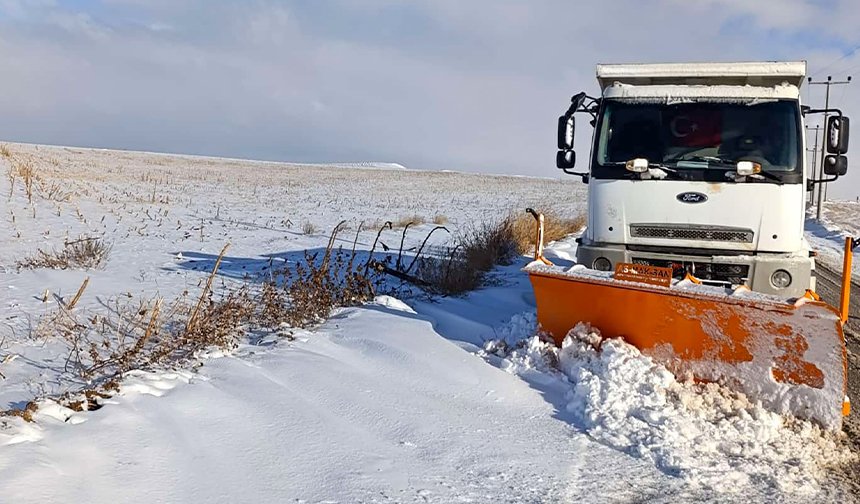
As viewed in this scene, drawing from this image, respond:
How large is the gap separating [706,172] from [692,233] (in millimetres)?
586

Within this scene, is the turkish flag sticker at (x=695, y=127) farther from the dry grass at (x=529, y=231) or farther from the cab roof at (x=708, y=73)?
the dry grass at (x=529, y=231)

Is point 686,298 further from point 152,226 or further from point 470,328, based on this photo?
point 152,226

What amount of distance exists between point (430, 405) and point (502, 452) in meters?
0.77

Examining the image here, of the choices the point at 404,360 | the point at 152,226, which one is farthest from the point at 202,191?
Result: the point at 404,360

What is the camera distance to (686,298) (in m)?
4.70

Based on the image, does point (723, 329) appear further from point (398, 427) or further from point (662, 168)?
point (398, 427)

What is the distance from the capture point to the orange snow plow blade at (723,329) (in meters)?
4.22

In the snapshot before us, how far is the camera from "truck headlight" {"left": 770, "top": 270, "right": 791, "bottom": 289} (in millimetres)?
5465

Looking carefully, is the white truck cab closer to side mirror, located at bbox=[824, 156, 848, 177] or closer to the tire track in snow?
side mirror, located at bbox=[824, 156, 848, 177]

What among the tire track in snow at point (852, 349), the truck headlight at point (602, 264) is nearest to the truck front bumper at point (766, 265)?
the truck headlight at point (602, 264)

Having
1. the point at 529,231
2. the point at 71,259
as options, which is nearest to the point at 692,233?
the point at 71,259

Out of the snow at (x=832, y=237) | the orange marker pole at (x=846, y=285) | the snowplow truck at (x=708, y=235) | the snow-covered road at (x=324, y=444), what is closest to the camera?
the snow-covered road at (x=324, y=444)

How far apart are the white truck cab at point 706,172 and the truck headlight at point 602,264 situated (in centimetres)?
1

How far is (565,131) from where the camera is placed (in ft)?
22.5
